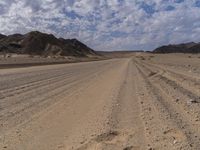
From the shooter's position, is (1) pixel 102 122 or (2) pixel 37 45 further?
(2) pixel 37 45

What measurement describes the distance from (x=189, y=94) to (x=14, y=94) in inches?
280

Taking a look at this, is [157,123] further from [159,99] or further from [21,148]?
[159,99]

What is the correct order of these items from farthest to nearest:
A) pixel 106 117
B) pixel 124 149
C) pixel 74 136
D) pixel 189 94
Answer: pixel 189 94 → pixel 106 117 → pixel 74 136 → pixel 124 149

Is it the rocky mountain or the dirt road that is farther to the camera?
the rocky mountain

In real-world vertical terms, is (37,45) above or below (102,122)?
below

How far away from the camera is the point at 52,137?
364 inches

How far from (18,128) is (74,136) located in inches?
72.0

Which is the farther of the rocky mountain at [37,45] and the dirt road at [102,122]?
the rocky mountain at [37,45]

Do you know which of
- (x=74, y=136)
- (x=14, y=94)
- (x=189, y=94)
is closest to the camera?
(x=74, y=136)

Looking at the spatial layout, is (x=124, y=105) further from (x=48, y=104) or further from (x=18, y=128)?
(x=18, y=128)

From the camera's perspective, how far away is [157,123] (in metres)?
9.98

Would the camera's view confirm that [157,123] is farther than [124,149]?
Yes

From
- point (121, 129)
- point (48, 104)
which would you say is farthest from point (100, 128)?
point (48, 104)

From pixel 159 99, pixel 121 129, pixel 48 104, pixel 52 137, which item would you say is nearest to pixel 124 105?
pixel 159 99
